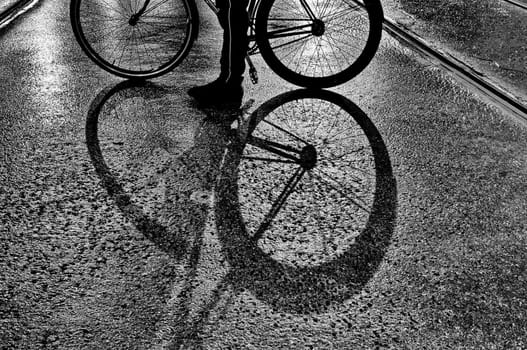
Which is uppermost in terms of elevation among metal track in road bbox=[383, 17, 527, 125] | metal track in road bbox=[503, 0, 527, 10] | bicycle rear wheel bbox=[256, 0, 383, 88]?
bicycle rear wheel bbox=[256, 0, 383, 88]

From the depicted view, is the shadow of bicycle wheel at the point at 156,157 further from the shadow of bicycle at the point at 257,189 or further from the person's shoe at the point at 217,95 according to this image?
the person's shoe at the point at 217,95

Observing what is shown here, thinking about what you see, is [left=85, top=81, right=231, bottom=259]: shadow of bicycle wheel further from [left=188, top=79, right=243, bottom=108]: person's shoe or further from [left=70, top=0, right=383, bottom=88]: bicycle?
[left=70, top=0, right=383, bottom=88]: bicycle

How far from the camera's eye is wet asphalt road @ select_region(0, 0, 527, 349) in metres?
2.97

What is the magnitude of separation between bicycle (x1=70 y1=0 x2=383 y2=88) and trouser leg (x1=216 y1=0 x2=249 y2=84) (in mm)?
110

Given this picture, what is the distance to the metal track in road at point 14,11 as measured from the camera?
23.0 feet

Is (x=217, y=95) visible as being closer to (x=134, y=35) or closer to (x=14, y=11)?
(x=134, y=35)

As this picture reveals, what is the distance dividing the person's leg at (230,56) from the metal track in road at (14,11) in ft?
→ 9.58

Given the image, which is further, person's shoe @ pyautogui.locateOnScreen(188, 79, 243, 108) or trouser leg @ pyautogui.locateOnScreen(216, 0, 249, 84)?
person's shoe @ pyautogui.locateOnScreen(188, 79, 243, 108)

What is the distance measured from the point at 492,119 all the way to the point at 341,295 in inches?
103

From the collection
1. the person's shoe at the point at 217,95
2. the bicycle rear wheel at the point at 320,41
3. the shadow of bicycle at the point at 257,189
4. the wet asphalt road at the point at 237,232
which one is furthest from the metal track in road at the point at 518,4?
the person's shoe at the point at 217,95

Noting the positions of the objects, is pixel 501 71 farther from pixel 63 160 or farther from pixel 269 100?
pixel 63 160

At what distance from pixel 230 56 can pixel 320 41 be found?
145cm

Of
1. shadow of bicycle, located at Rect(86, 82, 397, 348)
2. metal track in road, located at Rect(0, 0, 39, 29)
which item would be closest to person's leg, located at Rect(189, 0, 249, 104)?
shadow of bicycle, located at Rect(86, 82, 397, 348)

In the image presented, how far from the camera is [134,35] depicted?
21.2 feet
